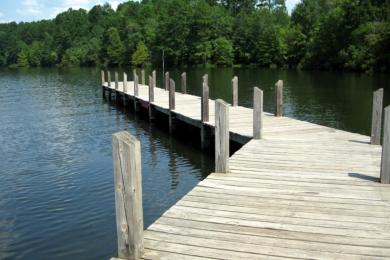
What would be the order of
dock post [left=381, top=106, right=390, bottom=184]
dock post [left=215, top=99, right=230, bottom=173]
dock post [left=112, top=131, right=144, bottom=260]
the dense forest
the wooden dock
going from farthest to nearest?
the dense forest
dock post [left=215, top=99, right=230, bottom=173]
dock post [left=381, top=106, right=390, bottom=184]
the wooden dock
dock post [left=112, top=131, right=144, bottom=260]

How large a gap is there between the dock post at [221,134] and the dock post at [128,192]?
353 centimetres

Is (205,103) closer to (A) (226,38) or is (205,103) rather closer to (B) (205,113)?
(B) (205,113)

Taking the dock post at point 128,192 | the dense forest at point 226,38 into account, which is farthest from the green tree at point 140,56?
the dock post at point 128,192

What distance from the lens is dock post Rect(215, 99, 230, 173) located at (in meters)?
8.41

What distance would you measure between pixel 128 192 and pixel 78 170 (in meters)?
9.68

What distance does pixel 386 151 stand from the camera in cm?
773

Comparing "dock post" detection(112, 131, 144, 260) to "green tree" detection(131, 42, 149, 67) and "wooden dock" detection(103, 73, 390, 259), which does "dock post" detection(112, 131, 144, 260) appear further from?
"green tree" detection(131, 42, 149, 67)

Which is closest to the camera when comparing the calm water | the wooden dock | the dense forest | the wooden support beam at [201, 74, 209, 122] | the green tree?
the wooden dock

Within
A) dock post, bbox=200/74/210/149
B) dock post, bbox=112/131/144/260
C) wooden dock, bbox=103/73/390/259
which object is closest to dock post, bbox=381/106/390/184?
wooden dock, bbox=103/73/390/259

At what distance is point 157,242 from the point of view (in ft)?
18.3

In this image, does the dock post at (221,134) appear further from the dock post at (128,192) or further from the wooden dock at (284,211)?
the dock post at (128,192)

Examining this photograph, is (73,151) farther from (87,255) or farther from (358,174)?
(358,174)

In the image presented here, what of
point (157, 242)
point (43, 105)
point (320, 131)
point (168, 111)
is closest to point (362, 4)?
point (43, 105)

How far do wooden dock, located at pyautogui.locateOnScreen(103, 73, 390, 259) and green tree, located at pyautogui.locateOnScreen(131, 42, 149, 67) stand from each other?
85644mm
